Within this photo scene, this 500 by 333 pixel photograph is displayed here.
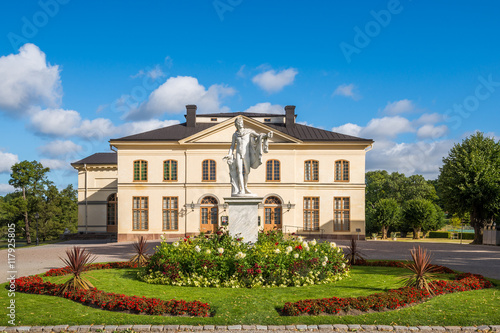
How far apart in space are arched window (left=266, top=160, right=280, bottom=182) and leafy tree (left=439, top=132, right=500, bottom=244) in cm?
1273

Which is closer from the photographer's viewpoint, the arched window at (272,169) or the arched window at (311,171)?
the arched window at (272,169)

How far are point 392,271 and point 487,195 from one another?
1870 centimetres

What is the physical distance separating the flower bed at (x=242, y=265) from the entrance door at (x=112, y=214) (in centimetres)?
2741

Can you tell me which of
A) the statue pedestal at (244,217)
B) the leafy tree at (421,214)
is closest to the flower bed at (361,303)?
the statue pedestal at (244,217)

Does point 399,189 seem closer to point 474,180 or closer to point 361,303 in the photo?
point 474,180

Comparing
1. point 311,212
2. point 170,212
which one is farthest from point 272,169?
point 170,212

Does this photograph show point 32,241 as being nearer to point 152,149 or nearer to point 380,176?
point 152,149

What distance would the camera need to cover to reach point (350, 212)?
104 feet

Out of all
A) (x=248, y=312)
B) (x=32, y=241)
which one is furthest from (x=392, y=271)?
(x=32, y=241)

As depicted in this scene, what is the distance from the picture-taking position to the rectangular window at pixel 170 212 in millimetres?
31938

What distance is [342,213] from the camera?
31.8 meters

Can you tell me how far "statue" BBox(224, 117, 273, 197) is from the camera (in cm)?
1287

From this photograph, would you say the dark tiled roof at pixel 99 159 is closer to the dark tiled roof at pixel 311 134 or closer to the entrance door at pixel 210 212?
the entrance door at pixel 210 212

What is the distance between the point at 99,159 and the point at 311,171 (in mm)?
21928
